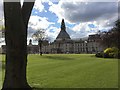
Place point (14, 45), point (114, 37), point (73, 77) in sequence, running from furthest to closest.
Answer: point (114, 37) → point (73, 77) → point (14, 45)

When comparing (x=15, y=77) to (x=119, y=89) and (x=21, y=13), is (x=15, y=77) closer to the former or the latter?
(x=21, y=13)

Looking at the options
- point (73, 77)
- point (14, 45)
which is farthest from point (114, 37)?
point (14, 45)

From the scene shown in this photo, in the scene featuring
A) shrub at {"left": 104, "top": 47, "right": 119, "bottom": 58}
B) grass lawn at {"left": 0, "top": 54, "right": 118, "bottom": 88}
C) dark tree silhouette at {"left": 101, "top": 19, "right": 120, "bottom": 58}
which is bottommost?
grass lawn at {"left": 0, "top": 54, "right": 118, "bottom": 88}

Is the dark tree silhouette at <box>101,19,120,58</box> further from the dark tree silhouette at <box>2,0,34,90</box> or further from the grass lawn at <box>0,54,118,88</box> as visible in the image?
the dark tree silhouette at <box>2,0,34,90</box>

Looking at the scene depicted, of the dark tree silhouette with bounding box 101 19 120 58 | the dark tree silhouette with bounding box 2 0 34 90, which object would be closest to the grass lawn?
the dark tree silhouette with bounding box 2 0 34 90

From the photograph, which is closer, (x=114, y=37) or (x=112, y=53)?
(x=112, y=53)

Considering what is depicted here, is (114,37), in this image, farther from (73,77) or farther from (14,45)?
(14,45)

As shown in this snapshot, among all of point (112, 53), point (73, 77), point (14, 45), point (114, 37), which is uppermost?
point (114, 37)

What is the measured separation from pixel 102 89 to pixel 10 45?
4927 millimetres

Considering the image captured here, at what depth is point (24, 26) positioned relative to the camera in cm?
1224

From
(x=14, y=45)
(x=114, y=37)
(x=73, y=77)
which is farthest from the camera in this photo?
(x=114, y=37)

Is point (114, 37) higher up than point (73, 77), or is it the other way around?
point (114, 37)

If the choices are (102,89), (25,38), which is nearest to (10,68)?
A: (25,38)

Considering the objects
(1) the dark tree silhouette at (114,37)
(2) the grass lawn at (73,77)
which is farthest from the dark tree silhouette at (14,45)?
(1) the dark tree silhouette at (114,37)
